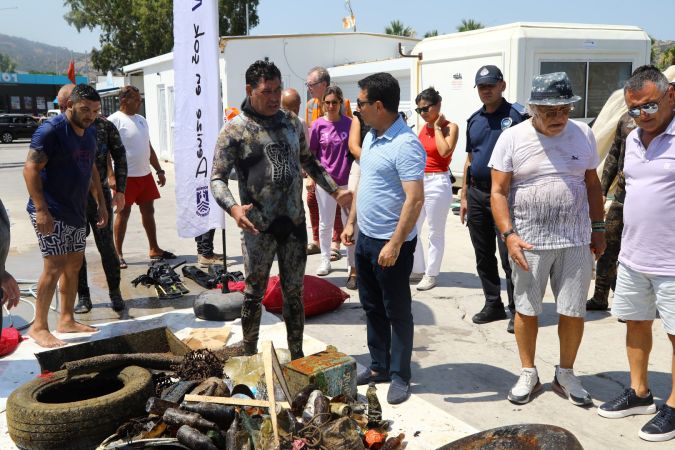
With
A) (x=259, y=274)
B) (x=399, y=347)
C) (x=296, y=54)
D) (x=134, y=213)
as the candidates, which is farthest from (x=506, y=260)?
(x=296, y=54)

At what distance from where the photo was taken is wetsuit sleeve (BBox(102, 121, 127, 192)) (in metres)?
6.88

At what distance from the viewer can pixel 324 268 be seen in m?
7.57

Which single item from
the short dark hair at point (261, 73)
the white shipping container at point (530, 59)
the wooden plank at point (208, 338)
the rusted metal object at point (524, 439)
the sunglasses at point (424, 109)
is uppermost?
the white shipping container at point (530, 59)

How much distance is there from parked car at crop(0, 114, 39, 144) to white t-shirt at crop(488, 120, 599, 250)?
4150 centimetres

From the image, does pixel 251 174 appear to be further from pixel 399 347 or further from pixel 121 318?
pixel 121 318

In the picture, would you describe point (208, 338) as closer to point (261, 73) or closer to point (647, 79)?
point (261, 73)

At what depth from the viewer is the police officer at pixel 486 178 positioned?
5.42m

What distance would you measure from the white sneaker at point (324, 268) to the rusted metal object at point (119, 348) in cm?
295

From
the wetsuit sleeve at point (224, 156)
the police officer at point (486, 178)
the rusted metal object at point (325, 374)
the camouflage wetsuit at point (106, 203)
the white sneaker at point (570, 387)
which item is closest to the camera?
the rusted metal object at point (325, 374)

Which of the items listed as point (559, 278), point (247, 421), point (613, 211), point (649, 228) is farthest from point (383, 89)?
point (613, 211)

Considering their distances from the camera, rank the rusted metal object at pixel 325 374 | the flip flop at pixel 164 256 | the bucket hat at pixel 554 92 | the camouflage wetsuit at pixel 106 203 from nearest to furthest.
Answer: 1. the bucket hat at pixel 554 92
2. the rusted metal object at pixel 325 374
3. the camouflage wetsuit at pixel 106 203
4. the flip flop at pixel 164 256

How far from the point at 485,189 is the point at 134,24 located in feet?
151

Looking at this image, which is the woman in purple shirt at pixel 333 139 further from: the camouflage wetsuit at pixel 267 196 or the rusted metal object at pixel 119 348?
the rusted metal object at pixel 119 348

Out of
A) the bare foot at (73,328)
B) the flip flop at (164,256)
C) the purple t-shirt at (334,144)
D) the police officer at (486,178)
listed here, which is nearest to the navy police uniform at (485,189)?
the police officer at (486,178)
